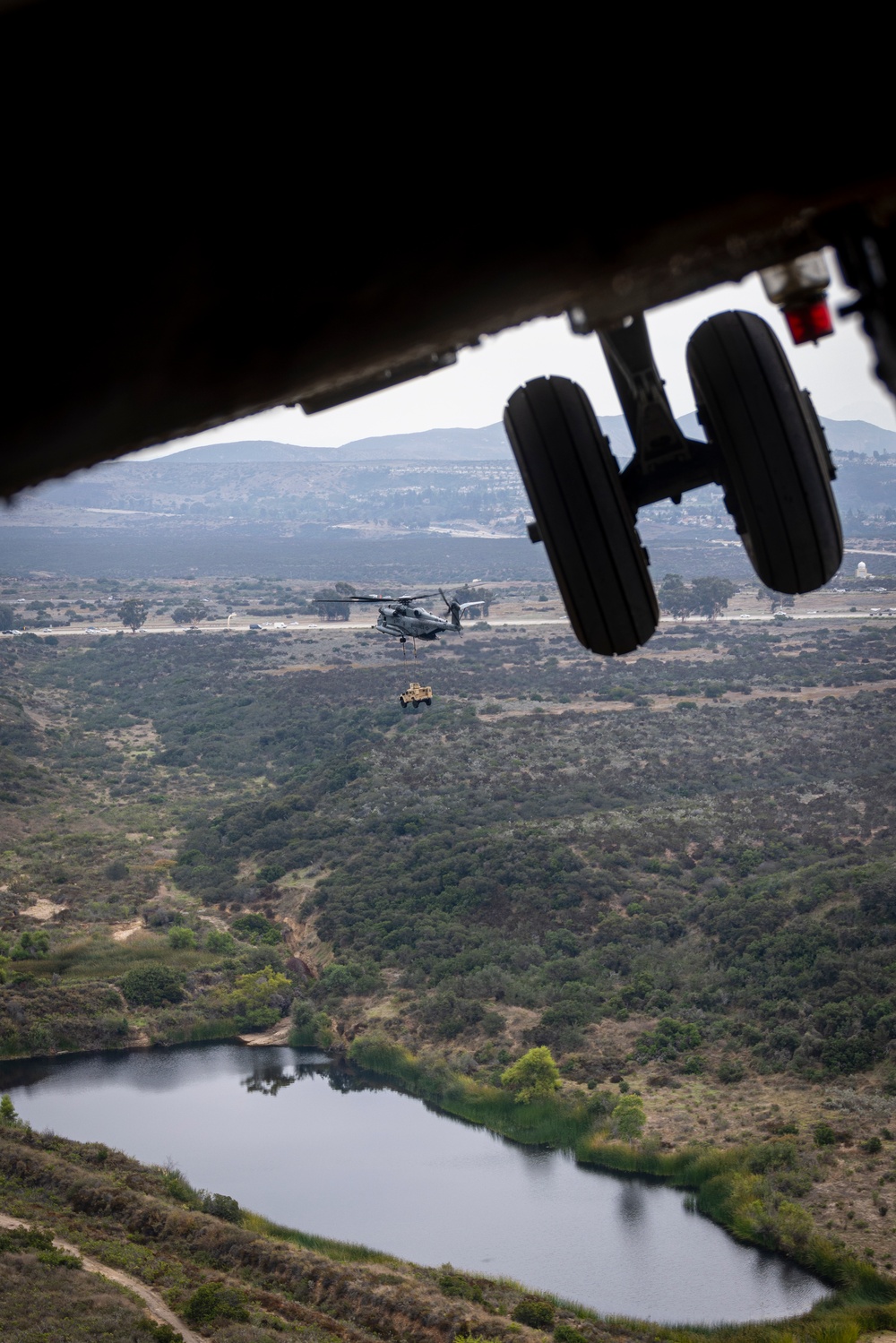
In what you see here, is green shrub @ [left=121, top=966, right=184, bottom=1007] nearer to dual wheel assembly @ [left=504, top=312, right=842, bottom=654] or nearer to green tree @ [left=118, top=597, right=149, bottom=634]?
dual wheel assembly @ [left=504, top=312, right=842, bottom=654]

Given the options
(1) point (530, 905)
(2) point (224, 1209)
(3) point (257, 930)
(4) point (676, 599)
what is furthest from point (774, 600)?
(2) point (224, 1209)

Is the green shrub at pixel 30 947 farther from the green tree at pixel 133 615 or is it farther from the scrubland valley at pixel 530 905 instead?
the green tree at pixel 133 615

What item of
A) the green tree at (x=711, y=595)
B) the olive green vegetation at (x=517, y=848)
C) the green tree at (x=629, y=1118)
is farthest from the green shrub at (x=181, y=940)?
the green tree at (x=711, y=595)

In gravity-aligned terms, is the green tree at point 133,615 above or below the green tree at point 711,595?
above

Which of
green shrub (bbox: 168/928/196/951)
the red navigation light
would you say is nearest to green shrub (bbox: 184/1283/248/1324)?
green shrub (bbox: 168/928/196/951)

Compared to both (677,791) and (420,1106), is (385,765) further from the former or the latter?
(420,1106)

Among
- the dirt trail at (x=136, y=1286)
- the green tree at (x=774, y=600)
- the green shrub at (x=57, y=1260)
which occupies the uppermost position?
the green tree at (x=774, y=600)

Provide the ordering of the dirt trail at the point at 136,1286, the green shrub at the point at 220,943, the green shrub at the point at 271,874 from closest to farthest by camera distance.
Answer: the dirt trail at the point at 136,1286 < the green shrub at the point at 220,943 < the green shrub at the point at 271,874
